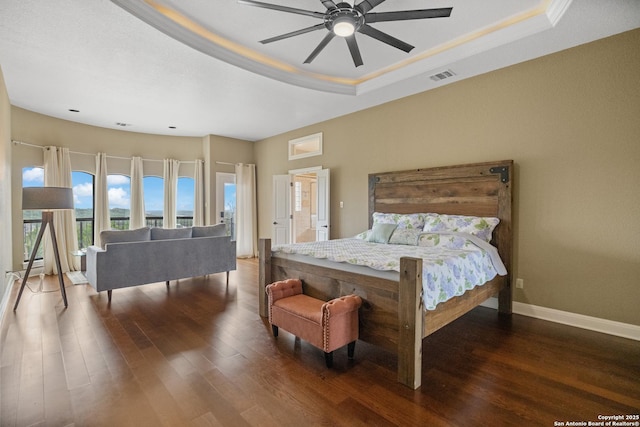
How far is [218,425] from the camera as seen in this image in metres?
1.74

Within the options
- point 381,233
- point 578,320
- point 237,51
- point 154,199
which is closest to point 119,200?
point 154,199

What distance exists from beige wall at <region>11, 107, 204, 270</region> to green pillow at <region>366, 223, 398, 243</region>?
5046 mm

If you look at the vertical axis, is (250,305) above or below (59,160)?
below

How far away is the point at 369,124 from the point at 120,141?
17.4 feet

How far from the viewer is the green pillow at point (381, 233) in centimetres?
405

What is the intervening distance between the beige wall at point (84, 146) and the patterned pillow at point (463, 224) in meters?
5.68

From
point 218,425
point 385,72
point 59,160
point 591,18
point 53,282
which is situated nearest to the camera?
point 218,425

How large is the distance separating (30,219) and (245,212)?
392 cm

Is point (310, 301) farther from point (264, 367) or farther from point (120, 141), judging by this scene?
point (120, 141)

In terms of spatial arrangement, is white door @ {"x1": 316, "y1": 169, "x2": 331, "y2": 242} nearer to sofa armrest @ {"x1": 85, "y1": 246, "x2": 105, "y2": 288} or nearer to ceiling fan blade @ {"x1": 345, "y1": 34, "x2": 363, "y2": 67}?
ceiling fan blade @ {"x1": 345, "y1": 34, "x2": 363, "y2": 67}

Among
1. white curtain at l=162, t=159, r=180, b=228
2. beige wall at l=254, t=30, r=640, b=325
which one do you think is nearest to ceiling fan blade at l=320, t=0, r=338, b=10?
beige wall at l=254, t=30, r=640, b=325

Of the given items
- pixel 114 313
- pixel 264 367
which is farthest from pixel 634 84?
pixel 114 313

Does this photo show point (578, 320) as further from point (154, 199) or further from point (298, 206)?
point (154, 199)

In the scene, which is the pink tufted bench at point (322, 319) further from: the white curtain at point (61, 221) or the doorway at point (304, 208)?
the white curtain at point (61, 221)
